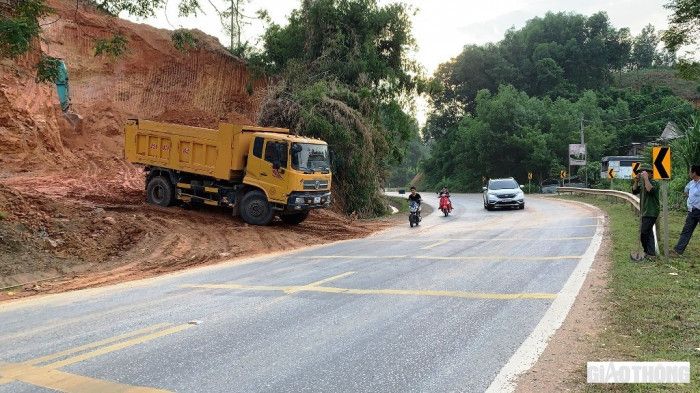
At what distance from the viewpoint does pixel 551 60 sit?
85.2 m

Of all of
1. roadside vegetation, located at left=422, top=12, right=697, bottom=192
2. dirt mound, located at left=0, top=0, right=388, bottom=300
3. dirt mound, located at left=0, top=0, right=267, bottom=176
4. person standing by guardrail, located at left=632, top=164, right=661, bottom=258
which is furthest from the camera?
roadside vegetation, located at left=422, top=12, right=697, bottom=192

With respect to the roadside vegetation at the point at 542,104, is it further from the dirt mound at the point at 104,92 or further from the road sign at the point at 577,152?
the dirt mound at the point at 104,92

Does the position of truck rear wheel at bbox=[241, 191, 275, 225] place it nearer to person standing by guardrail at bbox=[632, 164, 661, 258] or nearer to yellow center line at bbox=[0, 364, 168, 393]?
person standing by guardrail at bbox=[632, 164, 661, 258]

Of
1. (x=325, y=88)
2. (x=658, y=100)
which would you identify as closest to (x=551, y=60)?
(x=658, y=100)

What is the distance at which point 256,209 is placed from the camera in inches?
697

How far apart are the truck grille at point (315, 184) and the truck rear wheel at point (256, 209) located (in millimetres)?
1365

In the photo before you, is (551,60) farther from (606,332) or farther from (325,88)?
(606,332)

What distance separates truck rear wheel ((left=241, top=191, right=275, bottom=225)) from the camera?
17562 millimetres

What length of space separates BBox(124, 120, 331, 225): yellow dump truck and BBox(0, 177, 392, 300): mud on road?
0.67 m

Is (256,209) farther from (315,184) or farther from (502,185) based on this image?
Answer: (502,185)

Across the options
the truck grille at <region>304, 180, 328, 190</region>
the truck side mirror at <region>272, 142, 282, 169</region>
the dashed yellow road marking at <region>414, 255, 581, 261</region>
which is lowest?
the dashed yellow road marking at <region>414, 255, 581, 261</region>

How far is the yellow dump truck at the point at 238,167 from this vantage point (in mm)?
17109

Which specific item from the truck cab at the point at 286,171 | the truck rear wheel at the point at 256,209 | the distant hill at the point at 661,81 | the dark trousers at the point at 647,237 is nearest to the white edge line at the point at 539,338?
the dark trousers at the point at 647,237

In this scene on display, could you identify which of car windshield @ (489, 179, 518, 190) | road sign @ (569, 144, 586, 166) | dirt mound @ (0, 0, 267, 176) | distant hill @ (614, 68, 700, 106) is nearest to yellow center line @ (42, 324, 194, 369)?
dirt mound @ (0, 0, 267, 176)
